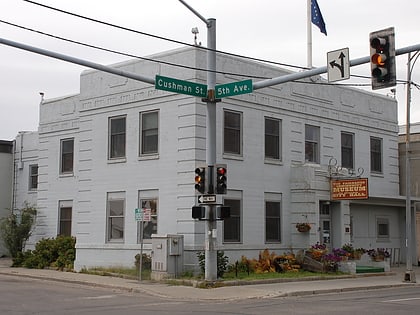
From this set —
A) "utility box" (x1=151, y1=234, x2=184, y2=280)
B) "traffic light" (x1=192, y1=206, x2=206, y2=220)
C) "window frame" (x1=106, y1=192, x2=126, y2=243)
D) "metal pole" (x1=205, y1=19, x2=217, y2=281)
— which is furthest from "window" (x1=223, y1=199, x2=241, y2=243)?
"traffic light" (x1=192, y1=206, x2=206, y2=220)

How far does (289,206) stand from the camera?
28.7m

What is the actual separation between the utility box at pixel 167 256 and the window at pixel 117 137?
502 cm

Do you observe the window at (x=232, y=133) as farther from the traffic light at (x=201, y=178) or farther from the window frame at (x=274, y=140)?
the traffic light at (x=201, y=178)

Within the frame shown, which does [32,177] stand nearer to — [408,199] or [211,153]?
[211,153]

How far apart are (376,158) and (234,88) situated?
15293mm

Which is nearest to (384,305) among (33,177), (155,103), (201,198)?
(201,198)

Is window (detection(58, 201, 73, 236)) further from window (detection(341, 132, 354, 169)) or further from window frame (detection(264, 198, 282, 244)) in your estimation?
window (detection(341, 132, 354, 169))

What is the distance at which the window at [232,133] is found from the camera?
2664 cm

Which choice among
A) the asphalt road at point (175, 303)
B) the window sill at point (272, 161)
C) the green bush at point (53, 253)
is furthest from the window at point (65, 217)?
the window sill at point (272, 161)

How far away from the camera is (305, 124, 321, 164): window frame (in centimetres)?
3003

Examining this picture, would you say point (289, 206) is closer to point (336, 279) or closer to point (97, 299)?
point (336, 279)

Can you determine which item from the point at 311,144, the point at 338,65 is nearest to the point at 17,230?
the point at 311,144

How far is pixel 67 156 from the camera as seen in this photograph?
109 feet

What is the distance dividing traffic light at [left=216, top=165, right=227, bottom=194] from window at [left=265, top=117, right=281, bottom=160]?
267 inches
